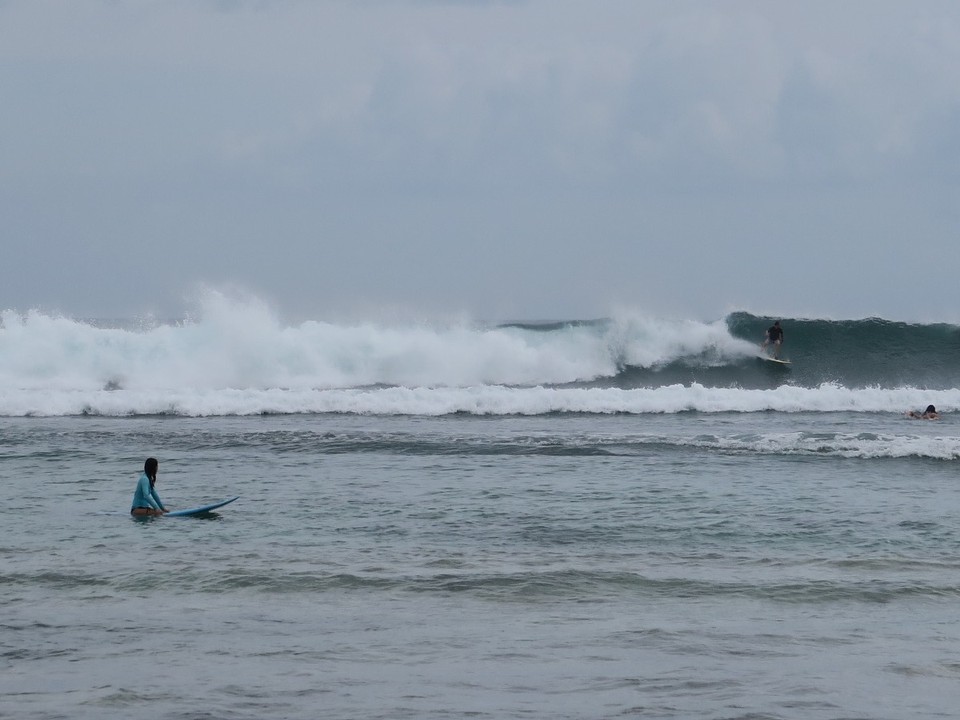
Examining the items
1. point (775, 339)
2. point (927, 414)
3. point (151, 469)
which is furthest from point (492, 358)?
point (151, 469)

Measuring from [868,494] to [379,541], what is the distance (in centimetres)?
743

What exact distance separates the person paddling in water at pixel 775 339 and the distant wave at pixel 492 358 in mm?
631

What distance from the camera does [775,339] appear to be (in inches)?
1431

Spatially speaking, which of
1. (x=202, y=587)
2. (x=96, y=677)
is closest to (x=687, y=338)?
(x=202, y=587)

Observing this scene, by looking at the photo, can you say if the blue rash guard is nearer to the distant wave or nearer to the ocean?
the ocean

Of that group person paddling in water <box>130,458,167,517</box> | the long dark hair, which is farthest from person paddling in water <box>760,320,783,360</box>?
person paddling in water <box>130,458,167,517</box>

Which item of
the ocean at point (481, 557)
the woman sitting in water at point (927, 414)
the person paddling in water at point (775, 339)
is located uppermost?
the person paddling in water at point (775, 339)

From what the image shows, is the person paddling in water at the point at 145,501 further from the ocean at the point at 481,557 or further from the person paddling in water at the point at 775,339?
the person paddling in water at the point at 775,339

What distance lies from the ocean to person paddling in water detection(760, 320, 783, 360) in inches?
304

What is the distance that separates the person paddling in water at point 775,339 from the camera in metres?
36.0

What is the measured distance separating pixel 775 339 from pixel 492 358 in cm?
993

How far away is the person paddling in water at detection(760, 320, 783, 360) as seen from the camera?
36.0 meters

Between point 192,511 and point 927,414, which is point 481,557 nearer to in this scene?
point 192,511

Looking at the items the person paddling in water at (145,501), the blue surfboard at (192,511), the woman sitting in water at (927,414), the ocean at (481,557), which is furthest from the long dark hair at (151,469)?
the woman sitting in water at (927,414)
